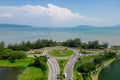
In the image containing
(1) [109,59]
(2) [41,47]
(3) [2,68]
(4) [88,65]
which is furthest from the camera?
(2) [41,47]

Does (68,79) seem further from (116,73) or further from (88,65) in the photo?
(116,73)

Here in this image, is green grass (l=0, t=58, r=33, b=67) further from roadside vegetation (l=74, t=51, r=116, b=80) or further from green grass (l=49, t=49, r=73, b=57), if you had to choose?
roadside vegetation (l=74, t=51, r=116, b=80)

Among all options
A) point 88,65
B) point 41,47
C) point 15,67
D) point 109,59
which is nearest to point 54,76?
point 88,65

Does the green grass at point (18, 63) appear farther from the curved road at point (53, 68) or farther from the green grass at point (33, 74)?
the green grass at point (33, 74)

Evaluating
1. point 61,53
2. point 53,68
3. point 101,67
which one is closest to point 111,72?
point 101,67

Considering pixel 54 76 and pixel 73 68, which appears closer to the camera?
pixel 54 76

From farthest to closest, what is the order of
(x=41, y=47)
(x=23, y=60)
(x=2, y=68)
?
(x=41, y=47) → (x=23, y=60) → (x=2, y=68)

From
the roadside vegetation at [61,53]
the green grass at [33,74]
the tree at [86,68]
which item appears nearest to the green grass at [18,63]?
the green grass at [33,74]

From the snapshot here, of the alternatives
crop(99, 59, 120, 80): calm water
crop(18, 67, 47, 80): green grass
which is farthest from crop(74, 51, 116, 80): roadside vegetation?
crop(18, 67, 47, 80): green grass
